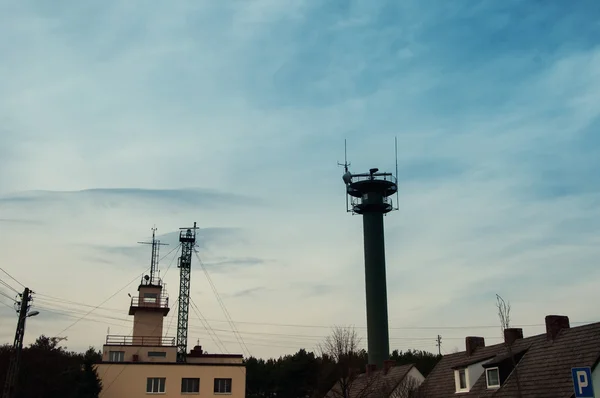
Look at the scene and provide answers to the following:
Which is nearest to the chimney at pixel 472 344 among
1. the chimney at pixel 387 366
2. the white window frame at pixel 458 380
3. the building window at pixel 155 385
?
the white window frame at pixel 458 380

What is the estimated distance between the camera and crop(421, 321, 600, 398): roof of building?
1189 inches

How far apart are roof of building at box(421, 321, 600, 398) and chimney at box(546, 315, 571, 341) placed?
20 centimetres

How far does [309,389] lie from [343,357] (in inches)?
1403

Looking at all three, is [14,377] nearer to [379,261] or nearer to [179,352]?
[179,352]

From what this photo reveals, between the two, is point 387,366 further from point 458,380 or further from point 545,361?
point 545,361

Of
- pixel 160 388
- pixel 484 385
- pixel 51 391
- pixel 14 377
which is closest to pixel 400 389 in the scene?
pixel 484 385

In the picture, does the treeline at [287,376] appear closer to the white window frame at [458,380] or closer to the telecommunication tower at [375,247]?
the telecommunication tower at [375,247]

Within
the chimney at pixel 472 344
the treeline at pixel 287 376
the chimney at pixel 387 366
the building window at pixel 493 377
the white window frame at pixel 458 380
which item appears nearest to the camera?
the building window at pixel 493 377

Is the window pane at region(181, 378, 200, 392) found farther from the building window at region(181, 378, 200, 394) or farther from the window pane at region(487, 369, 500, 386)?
the window pane at region(487, 369, 500, 386)

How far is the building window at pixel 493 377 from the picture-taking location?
3563cm

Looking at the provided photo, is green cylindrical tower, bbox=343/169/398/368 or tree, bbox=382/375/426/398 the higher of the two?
green cylindrical tower, bbox=343/169/398/368

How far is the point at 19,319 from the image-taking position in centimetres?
3688

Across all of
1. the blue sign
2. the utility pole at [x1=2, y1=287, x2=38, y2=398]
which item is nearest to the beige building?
the utility pole at [x1=2, y1=287, x2=38, y2=398]

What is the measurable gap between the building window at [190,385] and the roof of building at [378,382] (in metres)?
11.7
